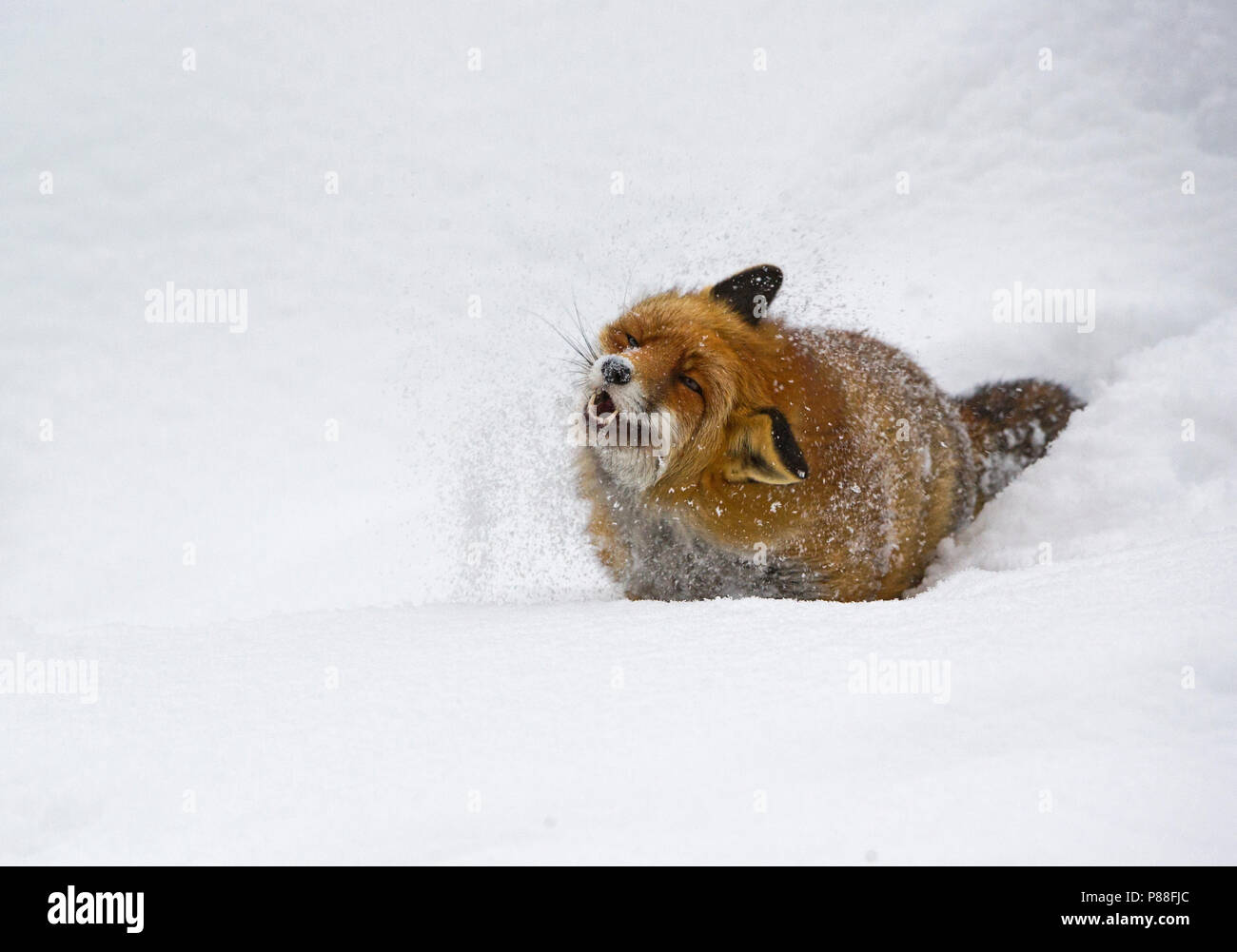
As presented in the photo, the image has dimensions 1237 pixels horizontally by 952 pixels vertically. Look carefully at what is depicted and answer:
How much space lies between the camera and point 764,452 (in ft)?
11.9

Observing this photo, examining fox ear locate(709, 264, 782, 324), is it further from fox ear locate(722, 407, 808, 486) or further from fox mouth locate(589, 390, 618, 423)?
fox mouth locate(589, 390, 618, 423)

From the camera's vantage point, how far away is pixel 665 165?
30.2 feet

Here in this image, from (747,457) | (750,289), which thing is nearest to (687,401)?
(747,457)

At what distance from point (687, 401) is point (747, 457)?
0.34 metres

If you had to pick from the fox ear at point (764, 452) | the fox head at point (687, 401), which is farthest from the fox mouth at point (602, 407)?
the fox ear at point (764, 452)

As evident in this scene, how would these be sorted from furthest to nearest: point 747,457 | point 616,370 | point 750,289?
point 750,289 < point 747,457 < point 616,370

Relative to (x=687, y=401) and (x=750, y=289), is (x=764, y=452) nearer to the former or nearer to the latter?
(x=687, y=401)

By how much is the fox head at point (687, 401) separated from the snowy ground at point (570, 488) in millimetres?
542

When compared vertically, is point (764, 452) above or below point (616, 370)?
below

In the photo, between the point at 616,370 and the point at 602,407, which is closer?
the point at 616,370

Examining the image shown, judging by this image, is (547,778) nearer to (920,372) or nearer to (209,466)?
(920,372)

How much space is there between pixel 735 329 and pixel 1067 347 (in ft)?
9.20

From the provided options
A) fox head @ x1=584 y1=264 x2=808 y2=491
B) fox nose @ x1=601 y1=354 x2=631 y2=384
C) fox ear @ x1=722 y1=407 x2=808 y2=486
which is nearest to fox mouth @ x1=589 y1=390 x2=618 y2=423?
fox head @ x1=584 y1=264 x2=808 y2=491

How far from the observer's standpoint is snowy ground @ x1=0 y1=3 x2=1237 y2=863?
6.15 ft
